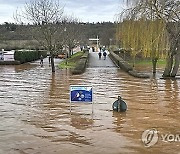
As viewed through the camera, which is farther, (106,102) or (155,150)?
(106,102)

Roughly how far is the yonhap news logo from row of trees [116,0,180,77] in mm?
17159

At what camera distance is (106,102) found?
15602 millimetres

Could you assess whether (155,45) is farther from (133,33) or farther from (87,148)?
(87,148)

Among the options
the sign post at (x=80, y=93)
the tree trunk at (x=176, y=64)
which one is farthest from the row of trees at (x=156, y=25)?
the sign post at (x=80, y=93)

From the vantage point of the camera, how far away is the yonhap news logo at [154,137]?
29.9 feet

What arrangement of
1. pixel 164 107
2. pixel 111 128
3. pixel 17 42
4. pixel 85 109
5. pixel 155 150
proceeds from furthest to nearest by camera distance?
pixel 17 42 < pixel 164 107 < pixel 85 109 < pixel 111 128 < pixel 155 150

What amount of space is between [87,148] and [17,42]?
273ft

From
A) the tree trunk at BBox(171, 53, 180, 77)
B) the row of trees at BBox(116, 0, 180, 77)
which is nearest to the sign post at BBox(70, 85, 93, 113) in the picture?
the row of trees at BBox(116, 0, 180, 77)

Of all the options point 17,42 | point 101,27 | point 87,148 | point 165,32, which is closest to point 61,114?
point 87,148

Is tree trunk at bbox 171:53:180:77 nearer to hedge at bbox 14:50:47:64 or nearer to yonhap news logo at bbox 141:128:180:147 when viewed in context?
yonhap news logo at bbox 141:128:180:147

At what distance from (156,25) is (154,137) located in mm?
18306

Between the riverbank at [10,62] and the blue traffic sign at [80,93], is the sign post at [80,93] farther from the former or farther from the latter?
the riverbank at [10,62]

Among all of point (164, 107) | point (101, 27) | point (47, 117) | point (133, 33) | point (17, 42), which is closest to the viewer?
point (47, 117)

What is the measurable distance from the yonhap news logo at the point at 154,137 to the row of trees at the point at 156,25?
56.3 ft
